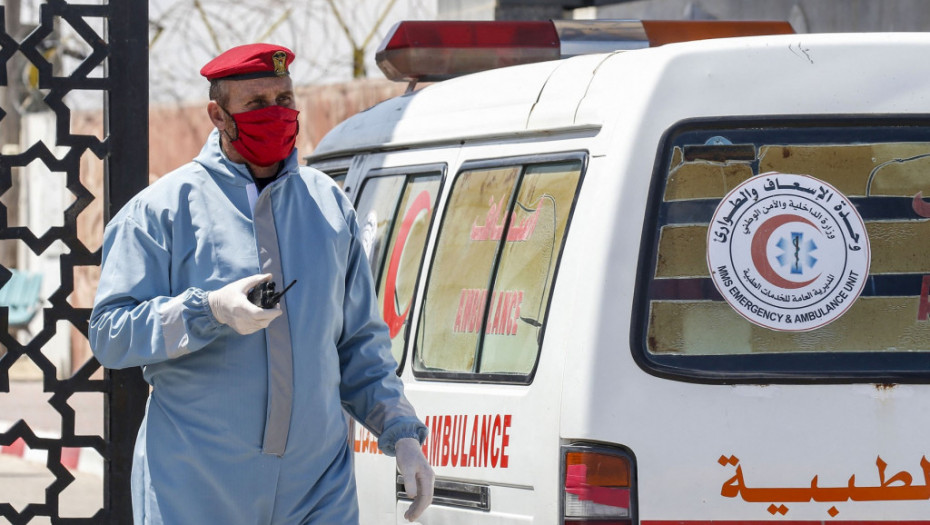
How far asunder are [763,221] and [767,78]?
335mm

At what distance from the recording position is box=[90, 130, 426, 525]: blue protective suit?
3.06 metres

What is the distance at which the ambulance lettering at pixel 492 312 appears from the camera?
12.8 ft

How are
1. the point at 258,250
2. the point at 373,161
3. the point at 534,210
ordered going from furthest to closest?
the point at 373,161 < the point at 534,210 < the point at 258,250

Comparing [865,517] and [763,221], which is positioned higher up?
[763,221]

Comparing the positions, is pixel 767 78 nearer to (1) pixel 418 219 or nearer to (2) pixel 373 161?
(1) pixel 418 219

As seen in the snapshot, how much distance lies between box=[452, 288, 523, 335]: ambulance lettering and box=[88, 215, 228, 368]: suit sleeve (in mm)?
1069

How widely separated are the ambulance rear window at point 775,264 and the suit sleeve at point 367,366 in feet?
1.79

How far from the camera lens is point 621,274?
3441mm

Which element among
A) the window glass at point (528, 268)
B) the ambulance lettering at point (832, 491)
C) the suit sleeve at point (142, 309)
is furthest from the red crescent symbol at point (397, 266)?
the suit sleeve at point (142, 309)

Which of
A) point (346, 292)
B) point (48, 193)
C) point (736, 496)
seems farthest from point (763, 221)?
point (48, 193)

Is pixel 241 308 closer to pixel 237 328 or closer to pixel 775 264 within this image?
pixel 237 328

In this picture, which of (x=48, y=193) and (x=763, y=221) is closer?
(x=763, y=221)

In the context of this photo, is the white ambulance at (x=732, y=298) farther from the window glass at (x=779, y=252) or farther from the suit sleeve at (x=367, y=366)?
the suit sleeve at (x=367, y=366)

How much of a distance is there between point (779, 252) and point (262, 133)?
1181 mm
